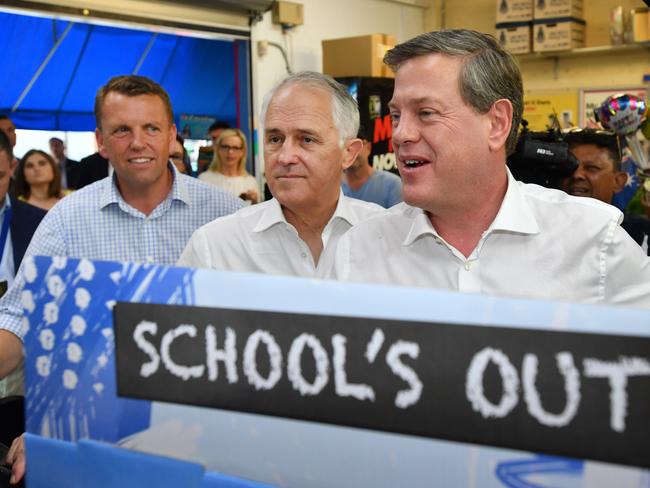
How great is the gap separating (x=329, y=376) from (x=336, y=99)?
1.40 metres

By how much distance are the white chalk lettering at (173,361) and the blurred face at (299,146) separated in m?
1.22

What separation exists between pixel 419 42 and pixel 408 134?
16 cm

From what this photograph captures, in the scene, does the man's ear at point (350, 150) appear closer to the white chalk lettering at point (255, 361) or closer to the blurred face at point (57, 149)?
the white chalk lettering at point (255, 361)

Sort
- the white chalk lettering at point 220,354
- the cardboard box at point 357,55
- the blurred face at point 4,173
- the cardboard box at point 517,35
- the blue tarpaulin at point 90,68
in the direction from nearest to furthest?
the white chalk lettering at point 220,354
the blurred face at point 4,173
the blue tarpaulin at point 90,68
the cardboard box at point 357,55
the cardboard box at point 517,35

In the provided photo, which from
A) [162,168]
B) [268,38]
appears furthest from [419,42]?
[268,38]

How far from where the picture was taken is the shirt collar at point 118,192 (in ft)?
6.78

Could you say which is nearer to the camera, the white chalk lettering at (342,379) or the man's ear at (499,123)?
the white chalk lettering at (342,379)

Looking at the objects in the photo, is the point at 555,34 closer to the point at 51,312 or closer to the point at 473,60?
the point at 473,60

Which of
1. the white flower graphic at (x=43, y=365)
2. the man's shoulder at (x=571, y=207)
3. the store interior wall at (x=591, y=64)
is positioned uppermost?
the store interior wall at (x=591, y=64)

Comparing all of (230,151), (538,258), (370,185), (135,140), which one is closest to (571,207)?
(538,258)

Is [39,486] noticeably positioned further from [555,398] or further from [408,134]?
[408,134]

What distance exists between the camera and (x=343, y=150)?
1947 millimetres

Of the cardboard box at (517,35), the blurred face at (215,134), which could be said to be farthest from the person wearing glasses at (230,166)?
the cardboard box at (517,35)

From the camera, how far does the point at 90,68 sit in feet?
18.4
